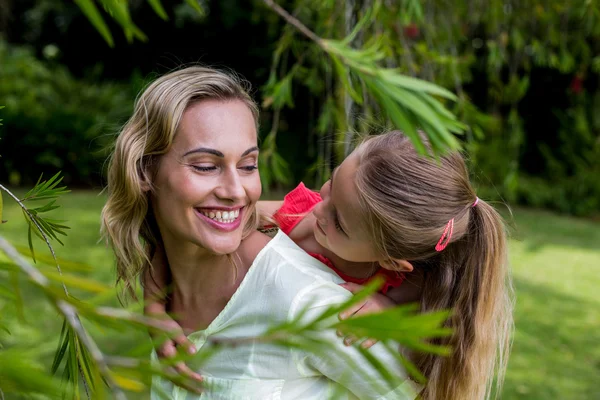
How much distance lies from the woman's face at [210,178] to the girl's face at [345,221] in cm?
19

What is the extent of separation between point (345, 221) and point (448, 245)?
0.29 meters

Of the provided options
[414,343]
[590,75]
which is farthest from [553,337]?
[590,75]

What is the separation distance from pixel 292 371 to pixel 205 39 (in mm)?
9379

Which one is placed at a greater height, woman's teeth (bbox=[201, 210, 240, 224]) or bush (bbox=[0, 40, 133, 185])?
woman's teeth (bbox=[201, 210, 240, 224])

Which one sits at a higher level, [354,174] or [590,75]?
[354,174]

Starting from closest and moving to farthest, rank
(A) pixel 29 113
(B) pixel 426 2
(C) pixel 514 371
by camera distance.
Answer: (B) pixel 426 2
(C) pixel 514 371
(A) pixel 29 113

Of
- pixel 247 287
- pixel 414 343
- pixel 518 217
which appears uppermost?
pixel 414 343

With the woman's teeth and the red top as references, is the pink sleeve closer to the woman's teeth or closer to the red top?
the red top

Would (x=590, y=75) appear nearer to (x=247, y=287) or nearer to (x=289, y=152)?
(x=289, y=152)

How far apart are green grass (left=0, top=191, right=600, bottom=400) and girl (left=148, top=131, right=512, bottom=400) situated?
2.68 feet

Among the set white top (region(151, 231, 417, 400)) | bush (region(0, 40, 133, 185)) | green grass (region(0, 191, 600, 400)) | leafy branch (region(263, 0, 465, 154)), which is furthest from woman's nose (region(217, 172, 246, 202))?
bush (region(0, 40, 133, 185))

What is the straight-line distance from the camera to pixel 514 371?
4.44 m

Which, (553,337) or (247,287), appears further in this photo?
(553,337)

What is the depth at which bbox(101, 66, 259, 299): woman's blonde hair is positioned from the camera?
5.28ft
